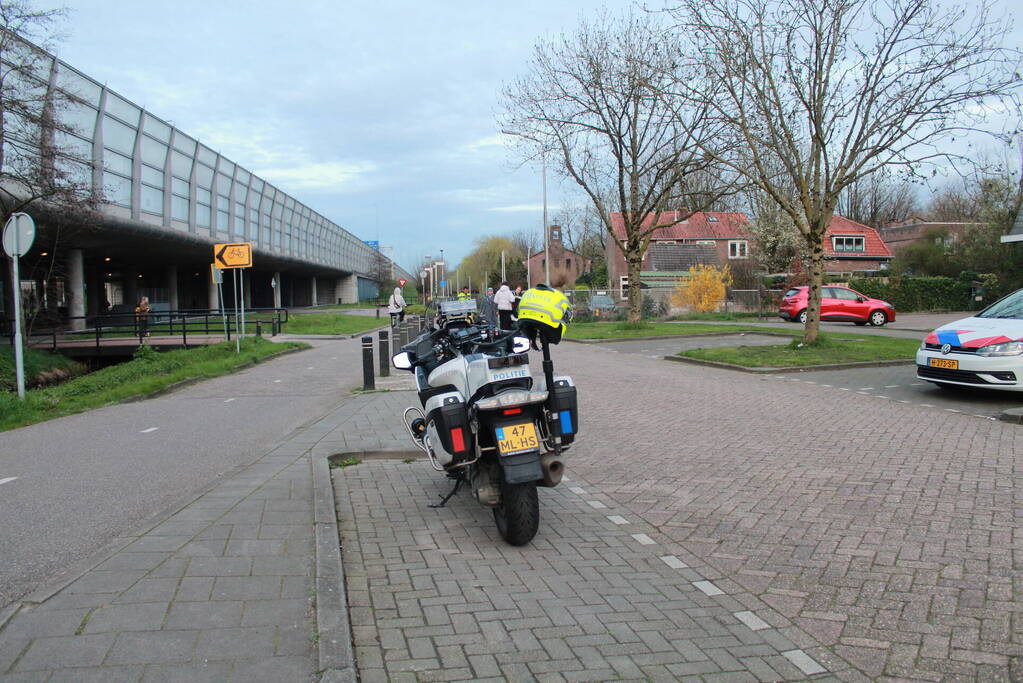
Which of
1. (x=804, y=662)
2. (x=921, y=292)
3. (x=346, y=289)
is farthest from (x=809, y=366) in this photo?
(x=346, y=289)

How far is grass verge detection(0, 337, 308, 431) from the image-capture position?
38.0 feet

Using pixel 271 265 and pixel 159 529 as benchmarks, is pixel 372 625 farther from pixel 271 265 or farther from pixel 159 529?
pixel 271 265

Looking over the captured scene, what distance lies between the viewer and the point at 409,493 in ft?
19.3

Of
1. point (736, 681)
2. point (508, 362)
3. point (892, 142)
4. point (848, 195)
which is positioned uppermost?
point (848, 195)

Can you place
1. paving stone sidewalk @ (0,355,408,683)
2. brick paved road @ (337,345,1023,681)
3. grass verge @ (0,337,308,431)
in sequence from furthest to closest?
1. grass verge @ (0,337,308,431)
2. brick paved road @ (337,345,1023,681)
3. paving stone sidewalk @ (0,355,408,683)

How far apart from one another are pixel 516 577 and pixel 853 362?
12269 mm

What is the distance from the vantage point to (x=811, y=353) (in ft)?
49.9

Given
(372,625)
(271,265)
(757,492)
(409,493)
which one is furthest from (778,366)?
(271,265)

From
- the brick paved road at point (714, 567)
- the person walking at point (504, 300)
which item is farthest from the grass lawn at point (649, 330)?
the brick paved road at point (714, 567)

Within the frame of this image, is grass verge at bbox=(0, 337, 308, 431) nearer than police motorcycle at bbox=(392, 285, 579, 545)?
No

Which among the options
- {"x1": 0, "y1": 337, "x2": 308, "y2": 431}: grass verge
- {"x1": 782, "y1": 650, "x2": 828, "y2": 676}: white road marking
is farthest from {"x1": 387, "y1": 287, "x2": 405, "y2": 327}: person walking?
{"x1": 782, "y1": 650, "x2": 828, "y2": 676}: white road marking

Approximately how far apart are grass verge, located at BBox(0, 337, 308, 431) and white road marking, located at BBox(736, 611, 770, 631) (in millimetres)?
10641

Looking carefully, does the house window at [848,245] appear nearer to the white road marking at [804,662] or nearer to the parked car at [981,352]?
the parked car at [981,352]

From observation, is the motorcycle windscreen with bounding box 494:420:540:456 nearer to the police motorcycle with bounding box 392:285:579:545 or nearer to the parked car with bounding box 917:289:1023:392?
the police motorcycle with bounding box 392:285:579:545
